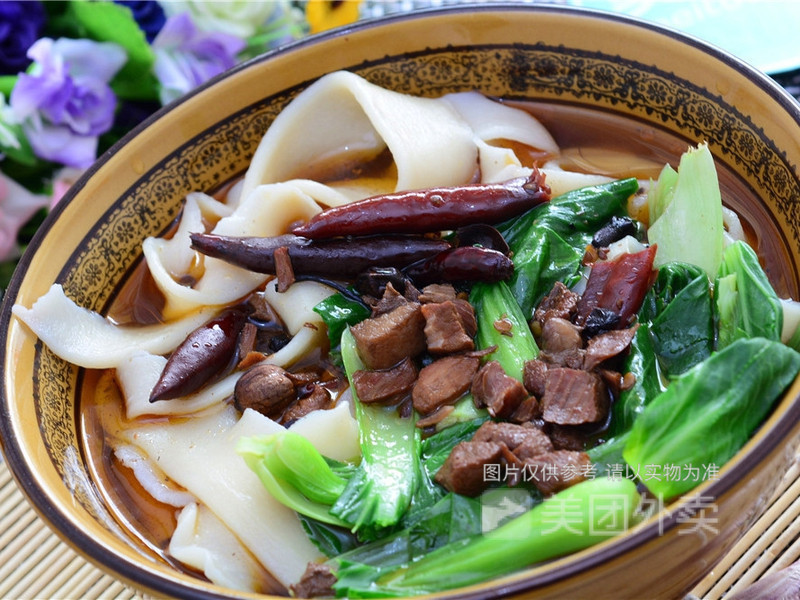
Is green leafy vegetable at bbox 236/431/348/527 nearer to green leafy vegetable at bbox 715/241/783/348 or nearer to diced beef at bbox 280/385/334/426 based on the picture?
diced beef at bbox 280/385/334/426

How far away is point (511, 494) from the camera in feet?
6.08

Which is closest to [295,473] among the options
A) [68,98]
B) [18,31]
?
[68,98]

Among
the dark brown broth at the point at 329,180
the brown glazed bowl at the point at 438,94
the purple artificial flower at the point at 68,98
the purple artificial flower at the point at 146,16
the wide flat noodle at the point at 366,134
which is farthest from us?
the purple artificial flower at the point at 146,16

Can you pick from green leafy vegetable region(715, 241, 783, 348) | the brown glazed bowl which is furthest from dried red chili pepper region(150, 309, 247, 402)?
green leafy vegetable region(715, 241, 783, 348)

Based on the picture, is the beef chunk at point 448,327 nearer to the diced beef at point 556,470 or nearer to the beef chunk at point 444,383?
the beef chunk at point 444,383

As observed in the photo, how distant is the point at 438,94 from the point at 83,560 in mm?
2025

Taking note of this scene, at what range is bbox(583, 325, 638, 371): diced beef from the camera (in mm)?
2025

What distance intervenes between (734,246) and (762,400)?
1.71 feet

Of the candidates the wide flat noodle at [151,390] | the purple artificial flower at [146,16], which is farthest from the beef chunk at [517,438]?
the purple artificial flower at [146,16]

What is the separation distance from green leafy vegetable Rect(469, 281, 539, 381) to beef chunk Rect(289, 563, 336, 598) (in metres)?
0.67

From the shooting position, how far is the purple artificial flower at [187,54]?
3.97m

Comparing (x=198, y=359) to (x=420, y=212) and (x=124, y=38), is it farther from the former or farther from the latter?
(x=124, y=38)

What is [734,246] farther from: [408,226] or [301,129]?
[301,129]

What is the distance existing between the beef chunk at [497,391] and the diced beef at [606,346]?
0.59 feet
